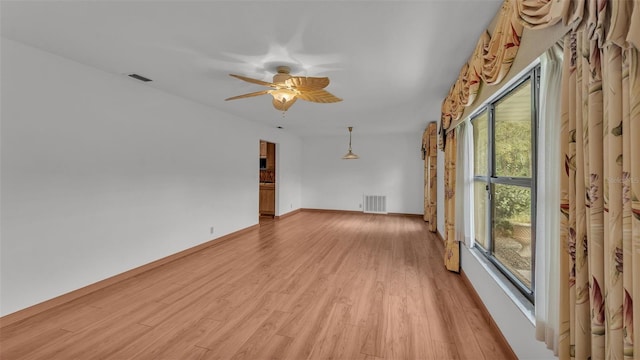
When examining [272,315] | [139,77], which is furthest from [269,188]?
[272,315]

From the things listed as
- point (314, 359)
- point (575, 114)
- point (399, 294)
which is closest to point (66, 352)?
point (314, 359)

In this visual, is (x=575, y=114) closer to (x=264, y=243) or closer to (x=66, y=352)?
(x=66, y=352)

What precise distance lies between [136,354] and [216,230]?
295 cm

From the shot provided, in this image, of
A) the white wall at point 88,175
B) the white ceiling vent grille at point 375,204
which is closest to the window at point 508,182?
the white wall at point 88,175

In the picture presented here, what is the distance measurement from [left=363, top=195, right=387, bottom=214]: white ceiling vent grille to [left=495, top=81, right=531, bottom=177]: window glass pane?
5408 mm

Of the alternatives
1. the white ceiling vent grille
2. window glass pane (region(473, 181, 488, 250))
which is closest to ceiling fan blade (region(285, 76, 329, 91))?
window glass pane (region(473, 181, 488, 250))

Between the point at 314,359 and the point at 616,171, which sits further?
the point at 314,359

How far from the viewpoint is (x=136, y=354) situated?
1.84 m

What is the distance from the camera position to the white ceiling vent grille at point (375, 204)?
7.73 metres

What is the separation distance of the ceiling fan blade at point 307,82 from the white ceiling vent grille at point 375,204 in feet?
18.6

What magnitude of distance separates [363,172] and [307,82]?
5728 millimetres

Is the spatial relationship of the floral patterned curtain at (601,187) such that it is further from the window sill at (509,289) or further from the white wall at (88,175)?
the white wall at (88,175)

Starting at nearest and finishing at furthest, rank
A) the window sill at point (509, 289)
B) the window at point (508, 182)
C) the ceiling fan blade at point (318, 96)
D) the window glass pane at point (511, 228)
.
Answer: the window sill at point (509, 289)
the window at point (508, 182)
the window glass pane at point (511, 228)
the ceiling fan blade at point (318, 96)

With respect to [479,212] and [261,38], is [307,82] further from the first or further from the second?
[479,212]
